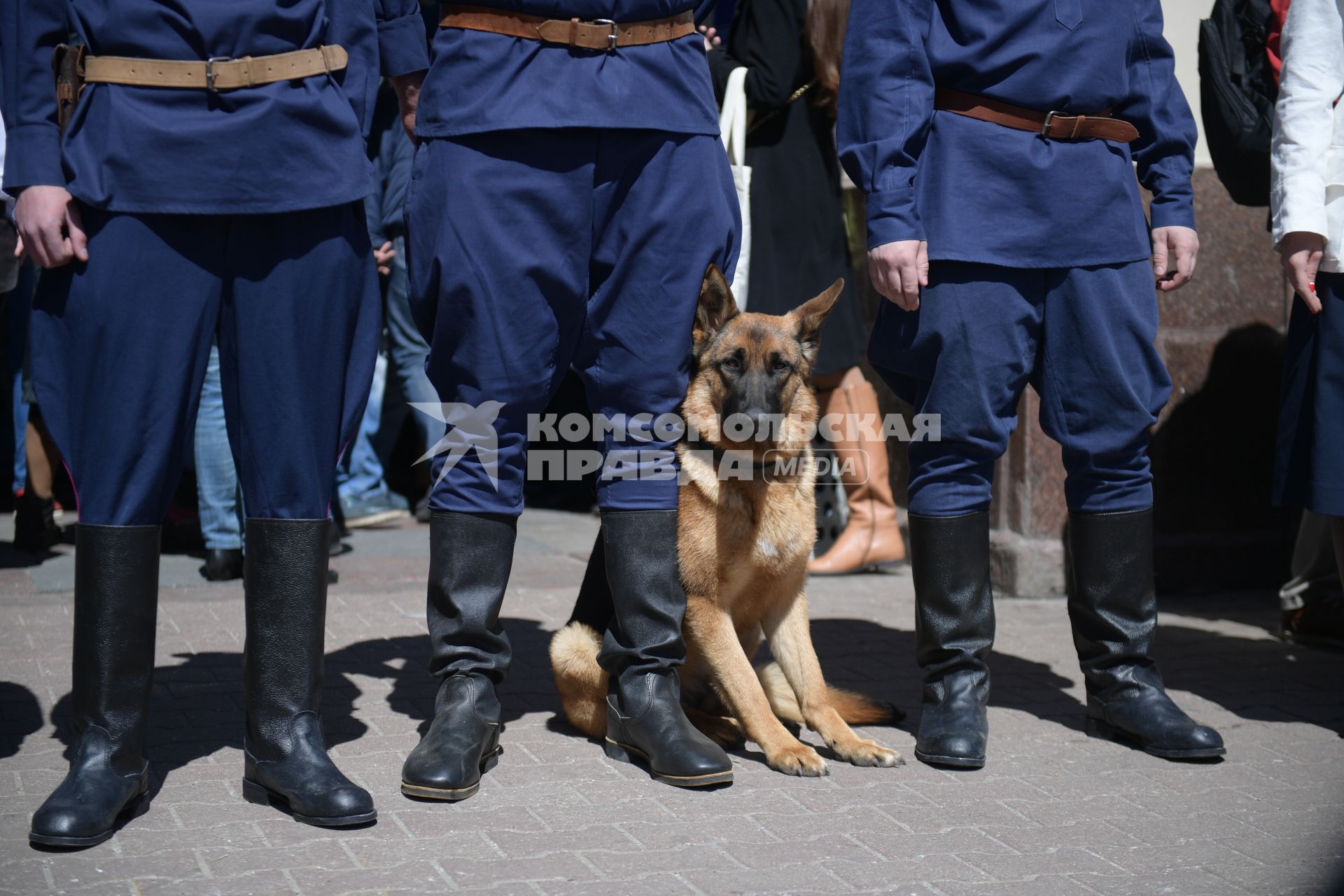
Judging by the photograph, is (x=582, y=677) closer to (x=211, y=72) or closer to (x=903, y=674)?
(x=903, y=674)

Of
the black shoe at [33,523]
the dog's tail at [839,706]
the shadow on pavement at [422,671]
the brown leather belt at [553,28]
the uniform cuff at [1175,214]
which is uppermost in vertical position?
the brown leather belt at [553,28]

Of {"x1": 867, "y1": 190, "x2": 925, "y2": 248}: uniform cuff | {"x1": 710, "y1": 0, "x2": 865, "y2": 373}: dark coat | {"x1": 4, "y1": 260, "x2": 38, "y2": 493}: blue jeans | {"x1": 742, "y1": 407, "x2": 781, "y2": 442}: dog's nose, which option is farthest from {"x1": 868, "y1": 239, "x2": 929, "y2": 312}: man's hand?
{"x1": 4, "y1": 260, "x2": 38, "y2": 493}: blue jeans

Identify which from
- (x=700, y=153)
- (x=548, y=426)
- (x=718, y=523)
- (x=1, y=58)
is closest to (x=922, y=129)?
(x=700, y=153)

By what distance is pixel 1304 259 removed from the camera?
12.1 ft

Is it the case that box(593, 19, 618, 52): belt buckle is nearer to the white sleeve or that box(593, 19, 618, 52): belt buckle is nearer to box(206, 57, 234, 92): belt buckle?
box(206, 57, 234, 92): belt buckle

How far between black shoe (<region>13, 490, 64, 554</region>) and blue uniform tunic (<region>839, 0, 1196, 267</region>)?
4260 mm

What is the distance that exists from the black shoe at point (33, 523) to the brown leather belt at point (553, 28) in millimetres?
3869

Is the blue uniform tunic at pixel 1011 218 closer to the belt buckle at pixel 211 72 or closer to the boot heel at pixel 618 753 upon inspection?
the boot heel at pixel 618 753

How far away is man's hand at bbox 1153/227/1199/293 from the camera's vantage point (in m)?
3.72

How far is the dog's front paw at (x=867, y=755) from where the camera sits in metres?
3.48

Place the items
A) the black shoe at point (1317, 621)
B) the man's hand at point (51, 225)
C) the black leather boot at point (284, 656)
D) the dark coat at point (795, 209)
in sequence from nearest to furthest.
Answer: the man's hand at point (51, 225)
the black leather boot at point (284, 656)
the black shoe at point (1317, 621)
the dark coat at point (795, 209)

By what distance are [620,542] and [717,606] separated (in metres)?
0.33

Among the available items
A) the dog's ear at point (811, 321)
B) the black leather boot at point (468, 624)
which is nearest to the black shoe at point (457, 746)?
the black leather boot at point (468, 624)

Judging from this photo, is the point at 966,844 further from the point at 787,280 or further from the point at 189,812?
the point at 787,280
